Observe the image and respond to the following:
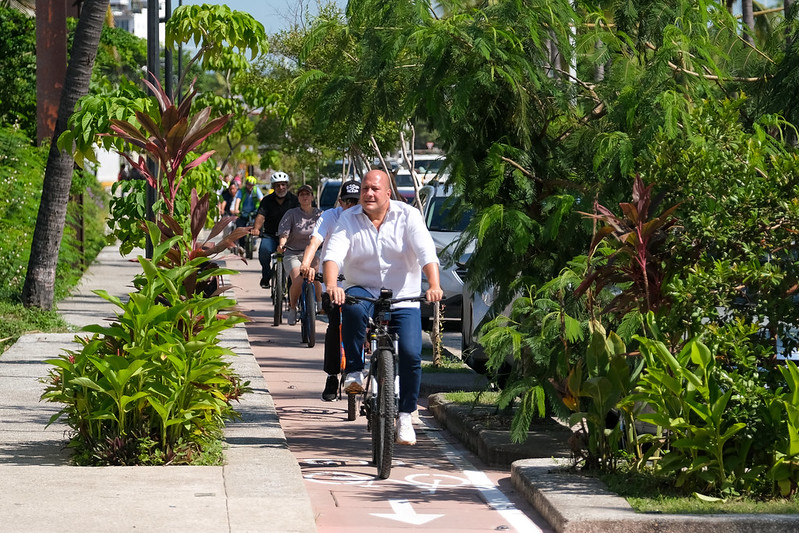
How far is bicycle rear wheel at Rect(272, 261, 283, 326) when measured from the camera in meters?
16.8

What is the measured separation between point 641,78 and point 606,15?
39.2 inches

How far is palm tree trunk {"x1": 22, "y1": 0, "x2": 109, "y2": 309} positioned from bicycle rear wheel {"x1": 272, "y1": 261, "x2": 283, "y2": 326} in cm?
305

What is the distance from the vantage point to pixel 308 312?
1493 cm

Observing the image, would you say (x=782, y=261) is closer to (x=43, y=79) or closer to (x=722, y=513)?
(x=722, y=513)

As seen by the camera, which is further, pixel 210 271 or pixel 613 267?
pixel 210 271

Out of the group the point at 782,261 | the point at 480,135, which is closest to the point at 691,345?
the point at 782,261

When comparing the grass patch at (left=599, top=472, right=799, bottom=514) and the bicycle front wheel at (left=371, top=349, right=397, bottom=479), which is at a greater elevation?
the bicycle front wheel at (left=371, top=349, right=397, bottom=479)

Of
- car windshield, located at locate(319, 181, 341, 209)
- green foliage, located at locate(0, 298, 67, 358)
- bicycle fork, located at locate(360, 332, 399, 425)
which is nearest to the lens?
bicycle fork, located at locate(360, 332, 399, 425)

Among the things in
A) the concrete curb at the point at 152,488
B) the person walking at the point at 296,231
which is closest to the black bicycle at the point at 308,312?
the person walking at the point at 296,231

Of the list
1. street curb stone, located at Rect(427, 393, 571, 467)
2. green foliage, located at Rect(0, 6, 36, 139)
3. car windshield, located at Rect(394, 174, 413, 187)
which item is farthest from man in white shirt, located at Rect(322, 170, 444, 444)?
car windshield, located at Rect(394, 174, 413, 187)

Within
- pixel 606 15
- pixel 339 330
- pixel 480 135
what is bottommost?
pixel 339 330

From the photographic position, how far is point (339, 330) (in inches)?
353

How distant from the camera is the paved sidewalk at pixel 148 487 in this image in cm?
592

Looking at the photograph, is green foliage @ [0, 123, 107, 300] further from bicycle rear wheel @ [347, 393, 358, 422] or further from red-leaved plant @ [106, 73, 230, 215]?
red-leaved plant @ [106, 73, 230, 215]
